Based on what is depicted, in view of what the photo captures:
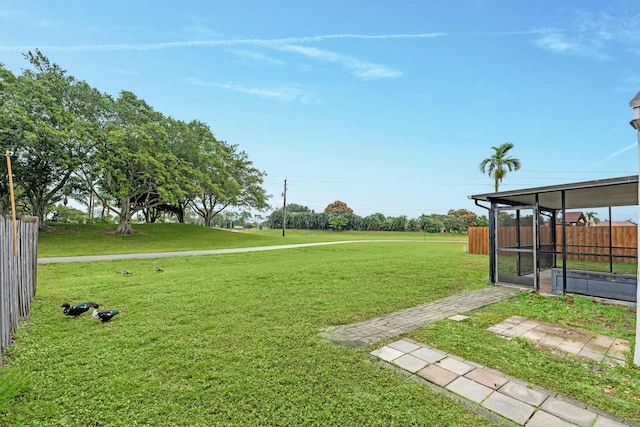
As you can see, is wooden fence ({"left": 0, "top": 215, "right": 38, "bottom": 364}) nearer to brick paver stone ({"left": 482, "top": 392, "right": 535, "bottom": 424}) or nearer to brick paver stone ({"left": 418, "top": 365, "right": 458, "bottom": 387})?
brick paver stone ({"left": 418, "top": 365, "right": 458, "bottom": 387})

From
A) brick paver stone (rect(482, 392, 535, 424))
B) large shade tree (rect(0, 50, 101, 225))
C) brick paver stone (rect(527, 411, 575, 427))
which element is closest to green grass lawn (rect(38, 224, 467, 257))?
large shade tree (rect(0, 50, 101, 225))

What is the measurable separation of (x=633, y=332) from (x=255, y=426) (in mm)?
4842

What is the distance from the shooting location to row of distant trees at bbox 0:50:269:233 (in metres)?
16.2

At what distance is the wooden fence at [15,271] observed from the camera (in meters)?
2.93

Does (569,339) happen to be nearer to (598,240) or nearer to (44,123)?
(598,240)

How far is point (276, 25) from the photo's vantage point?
11359 millimetres

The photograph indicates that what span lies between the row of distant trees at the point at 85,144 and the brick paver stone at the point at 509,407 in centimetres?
2008

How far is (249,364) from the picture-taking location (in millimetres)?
2719

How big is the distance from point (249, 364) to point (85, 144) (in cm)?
2112

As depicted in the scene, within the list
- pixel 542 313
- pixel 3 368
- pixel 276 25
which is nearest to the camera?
pixel 3 368

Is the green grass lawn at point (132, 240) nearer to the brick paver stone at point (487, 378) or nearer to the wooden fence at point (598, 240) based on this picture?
the brick paver stone at point (487, 378)

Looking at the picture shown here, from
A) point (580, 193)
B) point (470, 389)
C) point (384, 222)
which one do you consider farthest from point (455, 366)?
point (384, 222)

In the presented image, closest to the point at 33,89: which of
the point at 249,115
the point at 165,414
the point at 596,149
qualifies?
the point at 249,115

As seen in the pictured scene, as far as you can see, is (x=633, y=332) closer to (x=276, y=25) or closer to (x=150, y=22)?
(x=276, y=25)
